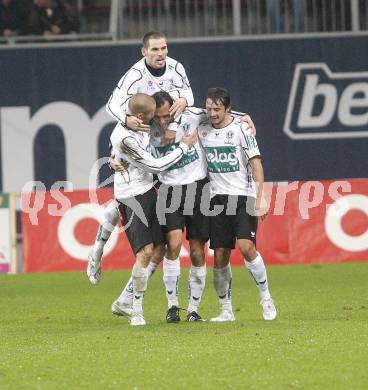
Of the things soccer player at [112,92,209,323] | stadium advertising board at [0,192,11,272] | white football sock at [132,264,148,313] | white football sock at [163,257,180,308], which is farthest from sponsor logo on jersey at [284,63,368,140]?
white football sock at [132,264,148,313]

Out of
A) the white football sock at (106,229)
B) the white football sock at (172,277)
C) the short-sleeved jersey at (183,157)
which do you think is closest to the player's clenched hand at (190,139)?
the short-sleeved jersey at (183,157)

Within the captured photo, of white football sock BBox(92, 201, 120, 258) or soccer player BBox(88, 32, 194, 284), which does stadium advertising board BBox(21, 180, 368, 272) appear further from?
soccer player BBox(88, 32, 194, 284)

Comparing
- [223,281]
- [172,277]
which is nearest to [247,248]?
[223,281]

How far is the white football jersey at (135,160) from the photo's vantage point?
459 inches

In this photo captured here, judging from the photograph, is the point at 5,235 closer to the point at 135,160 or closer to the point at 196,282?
the point at 196,282

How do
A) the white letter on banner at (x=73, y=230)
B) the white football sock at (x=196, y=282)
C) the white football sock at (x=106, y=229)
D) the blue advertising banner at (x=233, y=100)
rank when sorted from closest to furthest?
the white football sock at (x=196, y=282) → the white football sock at (x=106, y=229) → the white letter on banner at (x=73, y=230) → the blue advertising banner at (x=233, y=100)

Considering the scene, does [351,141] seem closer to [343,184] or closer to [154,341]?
[343,184]

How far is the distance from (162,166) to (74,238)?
8.07 m

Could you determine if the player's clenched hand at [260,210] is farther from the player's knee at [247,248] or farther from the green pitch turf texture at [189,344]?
the green pitch turf texture at [189,344]

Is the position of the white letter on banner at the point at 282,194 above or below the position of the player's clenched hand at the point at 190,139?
below

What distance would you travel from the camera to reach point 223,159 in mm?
12172

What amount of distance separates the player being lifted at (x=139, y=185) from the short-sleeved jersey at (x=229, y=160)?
0.96 feet

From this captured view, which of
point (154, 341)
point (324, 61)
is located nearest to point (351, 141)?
point (324, 61)

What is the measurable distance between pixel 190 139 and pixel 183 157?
0.30m
